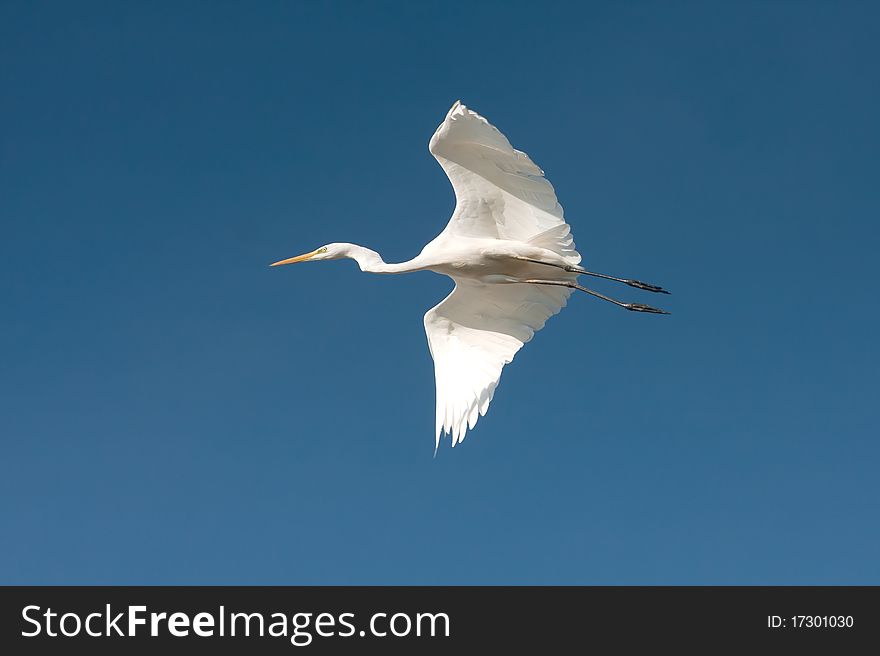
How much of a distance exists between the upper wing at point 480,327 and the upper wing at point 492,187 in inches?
39.6

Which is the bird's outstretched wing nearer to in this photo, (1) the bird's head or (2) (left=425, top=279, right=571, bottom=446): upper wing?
(2) (left=425, top=279, right=571, bottom=446): upper wing

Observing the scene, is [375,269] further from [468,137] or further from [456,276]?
[468,137]

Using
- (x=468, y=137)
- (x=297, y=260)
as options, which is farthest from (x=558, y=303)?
(x=297, y=260)

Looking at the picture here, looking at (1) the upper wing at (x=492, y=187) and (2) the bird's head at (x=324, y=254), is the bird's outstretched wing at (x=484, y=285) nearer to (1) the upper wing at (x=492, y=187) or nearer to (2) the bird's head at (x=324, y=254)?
(1) the upper wing at (x=492, y=187)

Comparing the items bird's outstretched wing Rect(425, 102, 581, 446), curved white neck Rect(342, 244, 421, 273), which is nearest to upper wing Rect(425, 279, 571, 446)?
bird's outstretched wing Rect(425, 102, 581, 446)

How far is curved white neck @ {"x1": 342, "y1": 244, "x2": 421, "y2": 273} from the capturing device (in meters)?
16.4

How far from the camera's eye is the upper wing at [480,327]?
16.2 m

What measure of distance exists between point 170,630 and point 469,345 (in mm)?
6090

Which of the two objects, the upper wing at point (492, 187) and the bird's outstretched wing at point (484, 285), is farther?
the bird's outstretched wing at point (484, 285)

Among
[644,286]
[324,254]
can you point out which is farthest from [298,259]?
[644,286]

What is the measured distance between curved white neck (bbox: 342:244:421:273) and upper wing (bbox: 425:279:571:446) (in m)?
0.80

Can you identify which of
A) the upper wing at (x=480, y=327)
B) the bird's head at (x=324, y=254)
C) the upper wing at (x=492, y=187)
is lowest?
the upper wing at (x=480, y=327)

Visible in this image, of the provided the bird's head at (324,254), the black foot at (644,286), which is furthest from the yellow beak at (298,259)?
the black foot at (644,286)

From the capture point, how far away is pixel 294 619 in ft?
46.8
